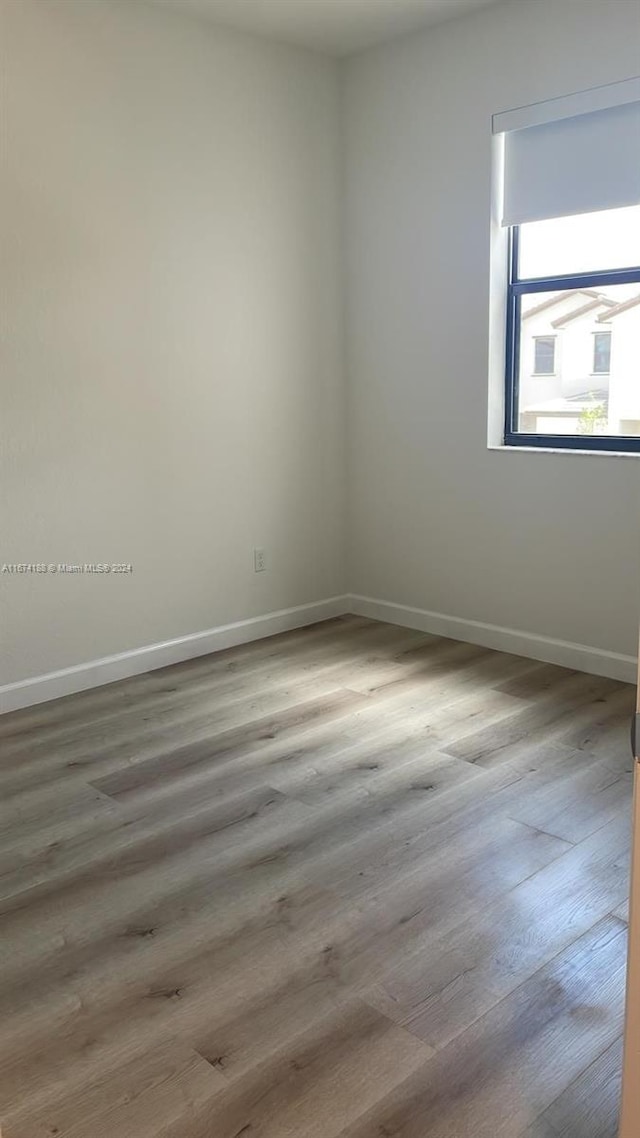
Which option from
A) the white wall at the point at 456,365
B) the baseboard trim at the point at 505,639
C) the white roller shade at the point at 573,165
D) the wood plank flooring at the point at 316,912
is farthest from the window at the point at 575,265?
the wood plank flooring at the point at 316,912

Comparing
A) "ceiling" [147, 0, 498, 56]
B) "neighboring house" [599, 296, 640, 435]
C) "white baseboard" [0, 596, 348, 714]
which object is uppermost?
"ceiling" [147, 0, 498, 56]

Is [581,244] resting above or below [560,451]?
above

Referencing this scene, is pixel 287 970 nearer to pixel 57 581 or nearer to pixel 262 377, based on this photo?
pixel 57 581

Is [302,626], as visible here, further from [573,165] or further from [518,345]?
[573,165]

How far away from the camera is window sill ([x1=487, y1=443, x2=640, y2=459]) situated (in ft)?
12.5

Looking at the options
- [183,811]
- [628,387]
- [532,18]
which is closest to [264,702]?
[183,811]

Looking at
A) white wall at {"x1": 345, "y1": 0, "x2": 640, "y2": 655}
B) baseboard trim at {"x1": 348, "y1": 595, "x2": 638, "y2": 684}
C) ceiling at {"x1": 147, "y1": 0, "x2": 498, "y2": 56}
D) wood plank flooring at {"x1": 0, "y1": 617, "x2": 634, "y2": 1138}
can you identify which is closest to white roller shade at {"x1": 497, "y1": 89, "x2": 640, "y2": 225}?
white wall at {"x1": 345, "y1": 0, "x2": 640, "y2": 655}

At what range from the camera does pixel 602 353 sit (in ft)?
12.7

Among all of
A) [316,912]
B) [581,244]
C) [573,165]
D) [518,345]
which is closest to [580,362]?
[518,345]

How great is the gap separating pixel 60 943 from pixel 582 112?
3.43 m

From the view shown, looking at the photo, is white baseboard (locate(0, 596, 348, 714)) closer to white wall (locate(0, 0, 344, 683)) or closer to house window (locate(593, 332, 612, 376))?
white wall (locate(0, 0, 344, 683))

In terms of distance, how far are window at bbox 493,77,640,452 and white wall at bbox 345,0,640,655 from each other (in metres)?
0.12

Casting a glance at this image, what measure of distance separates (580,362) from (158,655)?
2.23 meters

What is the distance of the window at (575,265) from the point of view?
3.65 m
